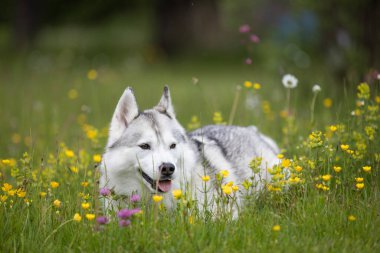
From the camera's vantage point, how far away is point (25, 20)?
23156 millimetres

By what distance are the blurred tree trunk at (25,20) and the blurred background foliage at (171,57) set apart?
0.04 m

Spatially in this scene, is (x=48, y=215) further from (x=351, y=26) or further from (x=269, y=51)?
(x=269, y=51)

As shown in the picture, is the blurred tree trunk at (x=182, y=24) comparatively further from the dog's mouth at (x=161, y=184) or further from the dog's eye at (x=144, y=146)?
the dog's mouth at (x=161, y=184)

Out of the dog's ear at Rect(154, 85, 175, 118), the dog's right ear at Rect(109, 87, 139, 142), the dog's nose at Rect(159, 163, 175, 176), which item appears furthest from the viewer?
the dog's ear at Rect(154, 85, 175, 118)

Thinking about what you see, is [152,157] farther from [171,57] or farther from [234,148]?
[171,57]

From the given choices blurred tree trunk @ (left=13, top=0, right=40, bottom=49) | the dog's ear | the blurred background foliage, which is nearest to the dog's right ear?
the dog's ear

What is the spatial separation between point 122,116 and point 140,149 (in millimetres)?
455

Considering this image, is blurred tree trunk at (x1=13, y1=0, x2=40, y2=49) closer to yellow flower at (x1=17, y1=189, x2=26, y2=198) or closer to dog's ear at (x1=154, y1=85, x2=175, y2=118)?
dog's ear at (x1=154, y1=85, x2=175, y2=118)

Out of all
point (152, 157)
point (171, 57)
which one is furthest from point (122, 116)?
point (171, 57)

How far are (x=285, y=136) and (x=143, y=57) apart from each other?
1703 cm

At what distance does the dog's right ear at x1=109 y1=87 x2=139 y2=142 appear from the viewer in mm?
5137

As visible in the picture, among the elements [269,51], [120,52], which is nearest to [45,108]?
[269,51]

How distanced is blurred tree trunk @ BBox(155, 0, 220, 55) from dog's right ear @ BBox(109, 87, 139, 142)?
18.5 meters

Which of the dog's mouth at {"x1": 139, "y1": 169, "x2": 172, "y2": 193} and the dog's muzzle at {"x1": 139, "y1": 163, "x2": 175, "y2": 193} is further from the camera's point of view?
the dog's mouth at {"x1": 139, "y1": 169, "x2": 172, "y2": 193}
